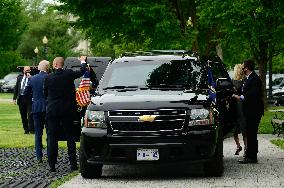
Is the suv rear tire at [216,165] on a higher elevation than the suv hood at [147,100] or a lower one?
lower

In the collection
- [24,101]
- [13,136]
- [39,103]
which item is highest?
[39,103]

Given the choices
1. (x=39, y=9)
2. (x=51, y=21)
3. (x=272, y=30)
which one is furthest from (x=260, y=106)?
(x=39, y=9)

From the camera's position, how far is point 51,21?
101688 millimetres

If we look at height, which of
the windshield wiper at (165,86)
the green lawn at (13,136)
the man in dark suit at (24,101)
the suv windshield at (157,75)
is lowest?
the green lawn at (13,136)

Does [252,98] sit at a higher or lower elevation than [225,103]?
higher

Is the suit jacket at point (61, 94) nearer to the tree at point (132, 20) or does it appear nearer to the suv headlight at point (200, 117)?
the suv headlight at point (200, 117)

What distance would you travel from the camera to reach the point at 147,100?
12414 millimetres

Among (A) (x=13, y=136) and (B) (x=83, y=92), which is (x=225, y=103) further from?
(A) (x=13, y=136)

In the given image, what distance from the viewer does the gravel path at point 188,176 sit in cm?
1188

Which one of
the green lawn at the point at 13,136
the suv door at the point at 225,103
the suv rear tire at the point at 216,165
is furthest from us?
the green lawn at the point at 13,136

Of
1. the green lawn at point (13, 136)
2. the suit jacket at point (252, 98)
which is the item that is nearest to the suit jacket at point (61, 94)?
the suit jacket at point (252, 98)

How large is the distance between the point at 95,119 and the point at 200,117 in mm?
1515

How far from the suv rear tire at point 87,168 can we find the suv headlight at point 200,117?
1.61 m

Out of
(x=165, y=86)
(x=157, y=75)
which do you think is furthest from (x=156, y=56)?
(x=165, y=86)
